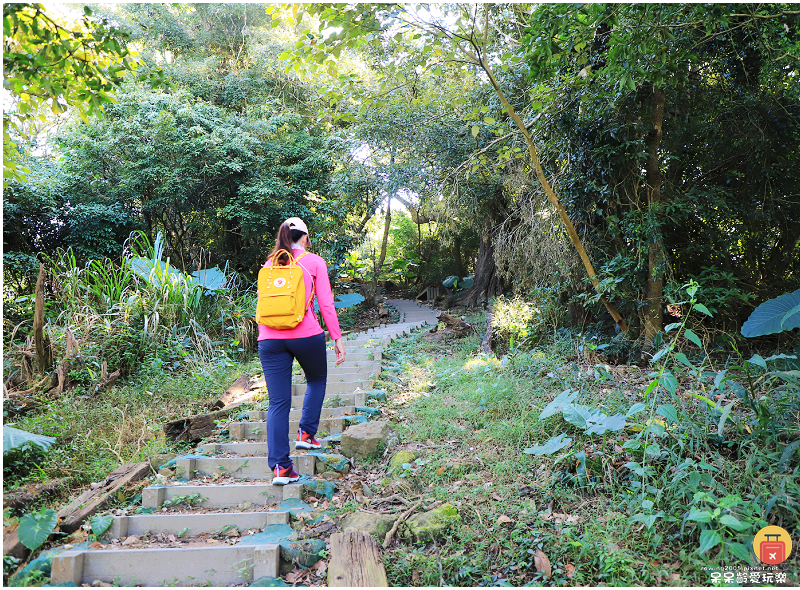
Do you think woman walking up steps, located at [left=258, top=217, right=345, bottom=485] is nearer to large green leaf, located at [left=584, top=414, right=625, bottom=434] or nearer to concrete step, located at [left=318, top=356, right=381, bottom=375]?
large green leaf, located at [left=584, top=414, right=625, bottom=434]

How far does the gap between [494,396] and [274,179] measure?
8507 millimetres

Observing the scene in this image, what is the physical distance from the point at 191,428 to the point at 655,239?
507 cm

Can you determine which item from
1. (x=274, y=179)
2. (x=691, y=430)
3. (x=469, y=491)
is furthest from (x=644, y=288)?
(x=274, y=179)

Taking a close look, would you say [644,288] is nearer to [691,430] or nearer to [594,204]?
[594,204]

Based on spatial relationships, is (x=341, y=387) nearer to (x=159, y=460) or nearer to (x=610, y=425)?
(x=159, y=460)

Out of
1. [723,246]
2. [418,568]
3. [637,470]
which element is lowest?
[418,568]

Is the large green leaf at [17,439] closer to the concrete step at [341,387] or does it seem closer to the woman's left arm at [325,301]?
the woman's left arm at [325,301]

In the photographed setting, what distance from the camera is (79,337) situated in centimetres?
523

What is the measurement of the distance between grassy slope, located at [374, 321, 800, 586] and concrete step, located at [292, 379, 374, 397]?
887 millimetres

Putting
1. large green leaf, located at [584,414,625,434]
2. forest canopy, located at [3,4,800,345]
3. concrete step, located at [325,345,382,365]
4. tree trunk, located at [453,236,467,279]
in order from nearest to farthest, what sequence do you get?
large green leaf, located at [584,414,625,434]
forest canopy, located at [3,4,800,345]
concrete step, located at [325,345,382,365]
tree trunk, located at [453,236,467,279]

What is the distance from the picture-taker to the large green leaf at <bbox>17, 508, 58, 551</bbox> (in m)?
2.35

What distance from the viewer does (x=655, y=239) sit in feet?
16.5

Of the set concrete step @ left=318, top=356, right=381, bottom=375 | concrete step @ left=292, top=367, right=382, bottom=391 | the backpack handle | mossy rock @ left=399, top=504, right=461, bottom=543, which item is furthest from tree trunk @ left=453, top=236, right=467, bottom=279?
mossy rock @ left=399, top=504, right=461, bottom=543

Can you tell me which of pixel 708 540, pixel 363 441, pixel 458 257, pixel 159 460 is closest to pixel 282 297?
pixel 363 441
